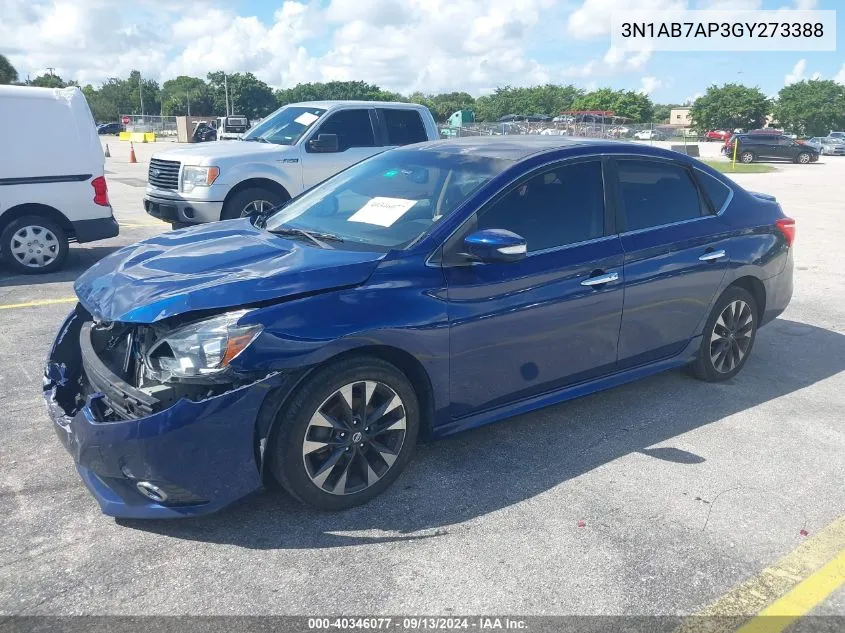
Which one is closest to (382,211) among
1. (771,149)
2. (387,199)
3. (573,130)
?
(387,199)

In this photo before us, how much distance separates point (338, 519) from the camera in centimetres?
337

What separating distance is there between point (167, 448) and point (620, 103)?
4074 inches

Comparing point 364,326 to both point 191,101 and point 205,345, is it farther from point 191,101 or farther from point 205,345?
point 191,101

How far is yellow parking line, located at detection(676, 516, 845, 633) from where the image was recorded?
276 cm

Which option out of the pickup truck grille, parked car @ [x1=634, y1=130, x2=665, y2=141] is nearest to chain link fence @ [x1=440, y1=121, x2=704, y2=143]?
parked car @ [x1=634, y1=130, x2=665, y2=141]

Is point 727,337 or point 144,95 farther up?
point 144,95

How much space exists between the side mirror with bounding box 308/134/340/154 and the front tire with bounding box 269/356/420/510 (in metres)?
6.85

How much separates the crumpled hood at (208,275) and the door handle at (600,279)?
1.26 meters

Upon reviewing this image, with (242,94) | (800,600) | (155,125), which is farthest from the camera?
(242,94)

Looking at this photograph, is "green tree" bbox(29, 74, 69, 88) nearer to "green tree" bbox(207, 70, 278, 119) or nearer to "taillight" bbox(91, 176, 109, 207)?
"green tree" bbox(207, 70, 278, 119)

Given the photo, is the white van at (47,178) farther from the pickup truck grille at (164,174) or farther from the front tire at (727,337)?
the front tire at (727,337)

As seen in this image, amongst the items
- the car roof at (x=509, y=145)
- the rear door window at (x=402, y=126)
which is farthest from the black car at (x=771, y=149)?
the car roof at (x=509, y=145)

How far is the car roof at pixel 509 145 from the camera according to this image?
166 inches

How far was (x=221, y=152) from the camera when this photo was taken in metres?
9.30
